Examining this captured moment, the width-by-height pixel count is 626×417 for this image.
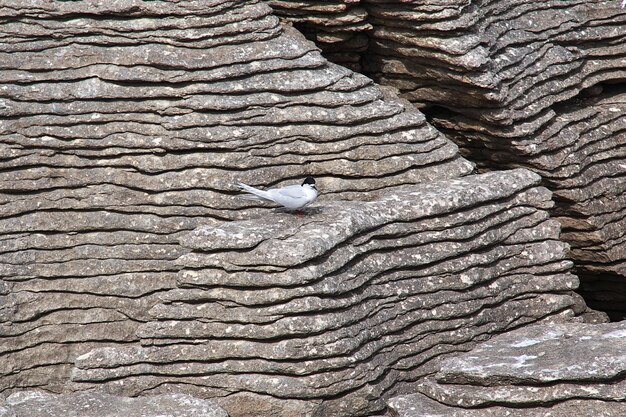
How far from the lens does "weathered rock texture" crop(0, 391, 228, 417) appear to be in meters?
→ 13.9

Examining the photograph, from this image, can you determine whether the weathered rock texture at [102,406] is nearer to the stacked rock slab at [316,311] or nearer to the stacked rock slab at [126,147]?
the stacked rock slab at [316,311]

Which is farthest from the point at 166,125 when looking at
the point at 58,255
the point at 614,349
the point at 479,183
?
the point at 614,349

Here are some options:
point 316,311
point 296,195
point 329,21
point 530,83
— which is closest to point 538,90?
point 530,83

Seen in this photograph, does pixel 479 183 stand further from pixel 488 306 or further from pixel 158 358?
pixel 158 358

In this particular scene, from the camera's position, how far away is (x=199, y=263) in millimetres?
14961

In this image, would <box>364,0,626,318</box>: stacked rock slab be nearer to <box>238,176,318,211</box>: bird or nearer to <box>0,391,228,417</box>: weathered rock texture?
<box>238,176,318,211</box>: bird

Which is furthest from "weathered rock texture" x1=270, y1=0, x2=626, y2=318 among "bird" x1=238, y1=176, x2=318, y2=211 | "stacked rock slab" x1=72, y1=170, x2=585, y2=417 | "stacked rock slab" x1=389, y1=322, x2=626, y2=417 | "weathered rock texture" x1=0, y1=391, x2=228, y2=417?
"weathered rock texture" x1=0, y1=391, x2=228, y2=417

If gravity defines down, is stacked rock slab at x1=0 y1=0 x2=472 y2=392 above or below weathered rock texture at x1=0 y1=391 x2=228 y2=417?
above

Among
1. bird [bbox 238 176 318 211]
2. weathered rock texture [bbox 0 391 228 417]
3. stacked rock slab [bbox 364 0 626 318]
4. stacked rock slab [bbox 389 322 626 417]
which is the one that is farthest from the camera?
stacked rock slab [bbox 364 0 626 318]

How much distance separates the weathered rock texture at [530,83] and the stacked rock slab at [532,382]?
602cm

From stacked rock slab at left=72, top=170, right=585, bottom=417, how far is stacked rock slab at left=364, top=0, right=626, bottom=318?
3.31 meters

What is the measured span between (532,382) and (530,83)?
817 centimetres

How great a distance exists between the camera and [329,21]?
1953 cm

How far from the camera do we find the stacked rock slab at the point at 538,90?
19.1 metres
